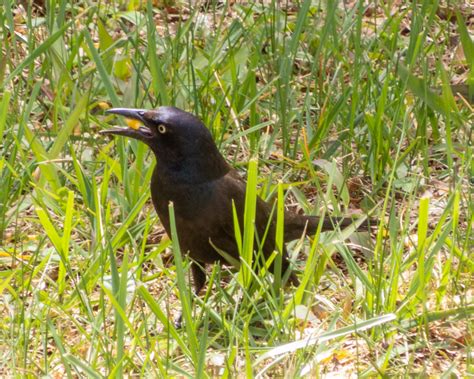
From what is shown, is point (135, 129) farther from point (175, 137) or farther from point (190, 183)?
point (190, 183)

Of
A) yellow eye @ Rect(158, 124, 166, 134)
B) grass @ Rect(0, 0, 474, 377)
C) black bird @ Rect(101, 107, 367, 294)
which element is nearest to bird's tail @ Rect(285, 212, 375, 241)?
grass @ Rect(0, 0, 474, 377)

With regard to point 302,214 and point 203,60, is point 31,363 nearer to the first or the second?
point 302,214

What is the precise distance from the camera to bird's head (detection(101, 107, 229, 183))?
4.96 metres

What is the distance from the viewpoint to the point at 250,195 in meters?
4.34

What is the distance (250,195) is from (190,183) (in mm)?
720

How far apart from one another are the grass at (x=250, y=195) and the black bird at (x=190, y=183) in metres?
0.14

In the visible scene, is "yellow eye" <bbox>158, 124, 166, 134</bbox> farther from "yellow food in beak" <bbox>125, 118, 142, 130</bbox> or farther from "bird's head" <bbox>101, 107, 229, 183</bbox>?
"yellow food in beak" <bbox>125, 118, 142, 130</bbox>

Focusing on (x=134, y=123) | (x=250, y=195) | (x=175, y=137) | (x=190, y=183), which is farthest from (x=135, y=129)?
(x=250, y=195)

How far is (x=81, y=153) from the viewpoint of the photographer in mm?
5863

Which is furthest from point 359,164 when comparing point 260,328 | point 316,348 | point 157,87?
point 316,348

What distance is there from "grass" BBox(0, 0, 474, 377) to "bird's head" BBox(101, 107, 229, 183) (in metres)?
0.30

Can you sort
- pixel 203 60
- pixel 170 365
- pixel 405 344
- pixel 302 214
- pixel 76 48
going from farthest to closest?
pixel 203 60 → pixel 76 48 → pixel 302 214 → pixel 405 344 → pixel 170 365

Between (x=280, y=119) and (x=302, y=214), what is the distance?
0.56m

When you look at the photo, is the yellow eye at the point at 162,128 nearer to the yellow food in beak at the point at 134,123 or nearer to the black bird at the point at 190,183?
the black bird at the point at 190,183
